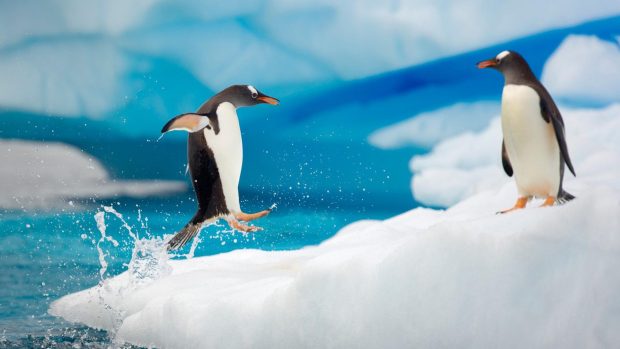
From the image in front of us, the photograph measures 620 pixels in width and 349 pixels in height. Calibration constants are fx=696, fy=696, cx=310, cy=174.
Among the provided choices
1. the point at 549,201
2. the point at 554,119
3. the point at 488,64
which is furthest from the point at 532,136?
the point at 488,64

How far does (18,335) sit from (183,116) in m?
1.55

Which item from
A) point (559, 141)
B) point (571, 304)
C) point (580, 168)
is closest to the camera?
point (571, 304)

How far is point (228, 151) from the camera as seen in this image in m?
4.08

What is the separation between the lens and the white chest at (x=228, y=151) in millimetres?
4027

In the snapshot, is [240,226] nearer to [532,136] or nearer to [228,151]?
[228,151]

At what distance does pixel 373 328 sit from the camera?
2.71 meters

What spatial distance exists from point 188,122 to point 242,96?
50 centimetres

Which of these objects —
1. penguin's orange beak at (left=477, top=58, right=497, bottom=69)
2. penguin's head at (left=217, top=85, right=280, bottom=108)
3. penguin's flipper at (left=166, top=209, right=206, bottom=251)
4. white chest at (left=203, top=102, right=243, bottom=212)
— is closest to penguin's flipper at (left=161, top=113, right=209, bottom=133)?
white chest at (left=203, top=102, right=243, bottom=212)

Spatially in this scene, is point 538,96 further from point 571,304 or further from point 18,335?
point 18,335

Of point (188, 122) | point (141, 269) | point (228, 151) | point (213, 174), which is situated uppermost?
point (188, 122)

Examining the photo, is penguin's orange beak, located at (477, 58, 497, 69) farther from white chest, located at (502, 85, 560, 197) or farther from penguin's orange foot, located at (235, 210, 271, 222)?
penguin's orange foot, located at (235, 210, 271, 222)

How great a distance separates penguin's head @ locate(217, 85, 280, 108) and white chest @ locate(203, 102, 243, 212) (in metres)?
0.11

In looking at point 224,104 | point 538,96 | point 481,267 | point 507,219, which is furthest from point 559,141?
point 224,104

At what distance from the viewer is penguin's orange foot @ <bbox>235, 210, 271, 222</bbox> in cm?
376
